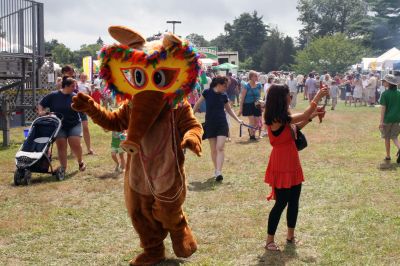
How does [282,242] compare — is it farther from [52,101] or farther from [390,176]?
[52,101]

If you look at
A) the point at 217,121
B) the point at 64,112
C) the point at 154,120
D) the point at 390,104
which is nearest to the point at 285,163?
the point at 154,120

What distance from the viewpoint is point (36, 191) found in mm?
8617

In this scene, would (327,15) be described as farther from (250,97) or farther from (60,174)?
(60,174)

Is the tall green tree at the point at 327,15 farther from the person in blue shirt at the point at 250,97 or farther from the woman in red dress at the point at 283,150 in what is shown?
the woman in red dress at the point at 283,150

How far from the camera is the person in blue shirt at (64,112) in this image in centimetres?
954

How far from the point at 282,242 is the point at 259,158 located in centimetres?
590

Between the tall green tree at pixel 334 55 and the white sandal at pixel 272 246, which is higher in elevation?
the tall green tree at pixel 334 55

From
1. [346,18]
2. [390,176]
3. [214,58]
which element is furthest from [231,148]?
[346,18]

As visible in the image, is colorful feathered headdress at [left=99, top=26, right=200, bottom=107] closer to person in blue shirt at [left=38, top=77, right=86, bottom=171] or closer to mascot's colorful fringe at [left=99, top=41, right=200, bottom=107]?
mascot's colorful fringe at [left=99, top=41, right=200, bottom=107]

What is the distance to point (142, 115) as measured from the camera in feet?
15.4

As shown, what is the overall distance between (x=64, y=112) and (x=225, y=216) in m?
4.00

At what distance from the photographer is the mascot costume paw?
187 inches

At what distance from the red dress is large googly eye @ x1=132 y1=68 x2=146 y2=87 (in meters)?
1.40

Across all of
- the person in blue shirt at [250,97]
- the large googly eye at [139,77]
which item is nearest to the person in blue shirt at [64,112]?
the large googly eye at [139,77]
